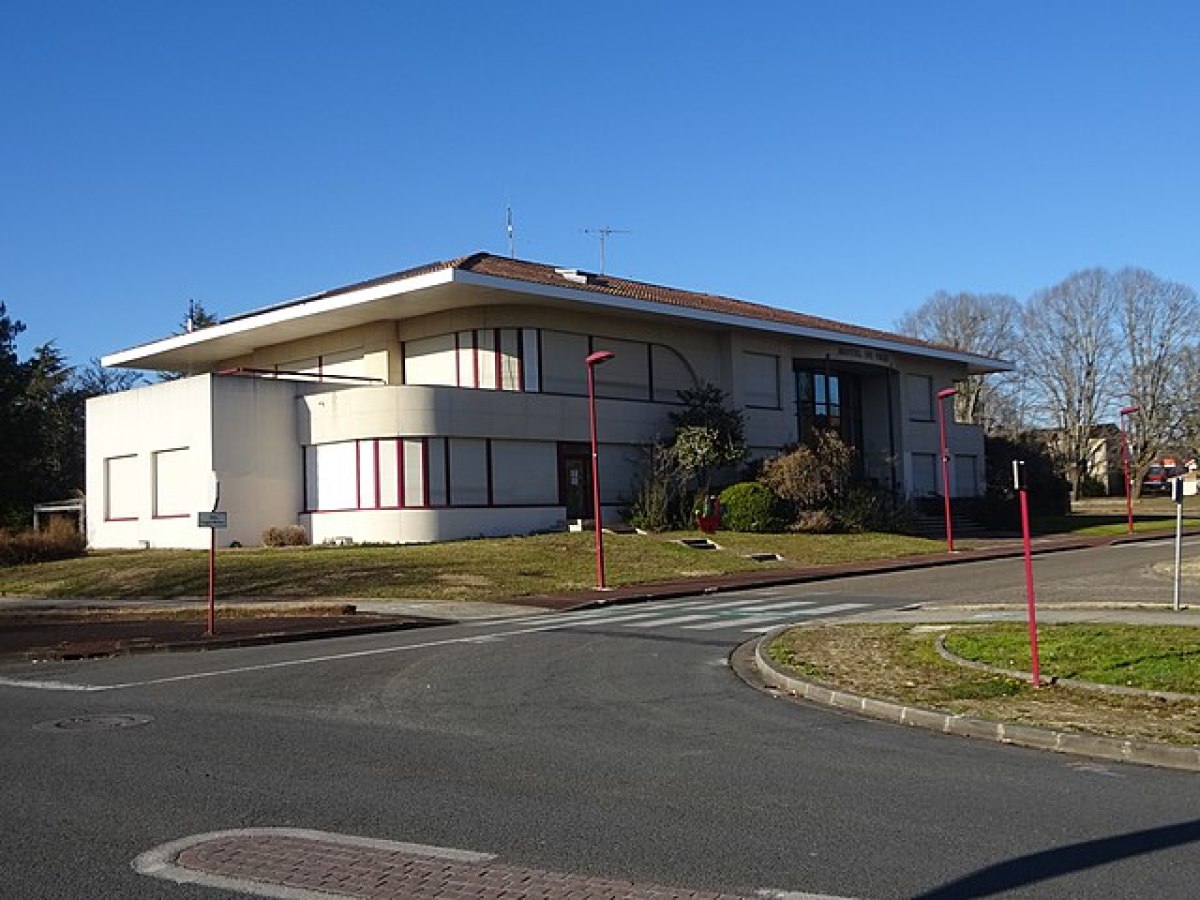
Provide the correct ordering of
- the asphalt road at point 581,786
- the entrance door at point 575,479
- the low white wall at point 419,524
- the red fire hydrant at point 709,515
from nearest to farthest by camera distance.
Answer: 1. the asphalt road at point 581,786
2. the low white wall at point 419,524
3. the red fire hydrant at point 709,515
4. the entrance door at point 575,479

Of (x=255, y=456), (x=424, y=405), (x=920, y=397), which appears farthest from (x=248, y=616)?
(x=920, y=397)

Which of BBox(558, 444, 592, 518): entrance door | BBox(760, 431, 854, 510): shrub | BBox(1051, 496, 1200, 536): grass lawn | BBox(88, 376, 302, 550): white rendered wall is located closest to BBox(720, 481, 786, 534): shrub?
BBox(760, 431, 854, 510): shrub

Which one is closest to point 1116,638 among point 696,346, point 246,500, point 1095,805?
point 1095,805

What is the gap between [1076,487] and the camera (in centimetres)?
7775

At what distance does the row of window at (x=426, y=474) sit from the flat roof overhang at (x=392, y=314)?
4.52 m

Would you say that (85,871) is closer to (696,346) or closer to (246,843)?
(246,843)

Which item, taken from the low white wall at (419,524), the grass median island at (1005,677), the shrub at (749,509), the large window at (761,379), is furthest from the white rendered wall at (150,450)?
the grass median island at (1005,677)

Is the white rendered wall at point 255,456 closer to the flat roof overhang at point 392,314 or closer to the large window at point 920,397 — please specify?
the flat roof overhang at point 392,314

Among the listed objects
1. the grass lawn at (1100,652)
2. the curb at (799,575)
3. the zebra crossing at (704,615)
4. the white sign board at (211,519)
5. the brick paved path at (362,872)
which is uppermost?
the white sign board at (211,519)

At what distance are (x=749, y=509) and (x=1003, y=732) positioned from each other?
30.4 metres

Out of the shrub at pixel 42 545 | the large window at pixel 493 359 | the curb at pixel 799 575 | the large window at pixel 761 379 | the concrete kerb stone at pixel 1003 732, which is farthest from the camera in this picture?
the large window at pixel 761 379

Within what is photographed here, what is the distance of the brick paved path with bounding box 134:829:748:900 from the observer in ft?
17.8

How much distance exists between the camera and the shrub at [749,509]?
1559 inches

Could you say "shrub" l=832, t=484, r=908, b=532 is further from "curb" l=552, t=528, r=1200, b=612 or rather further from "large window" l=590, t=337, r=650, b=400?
"large window" l=590, t=337, r=650, b=400
